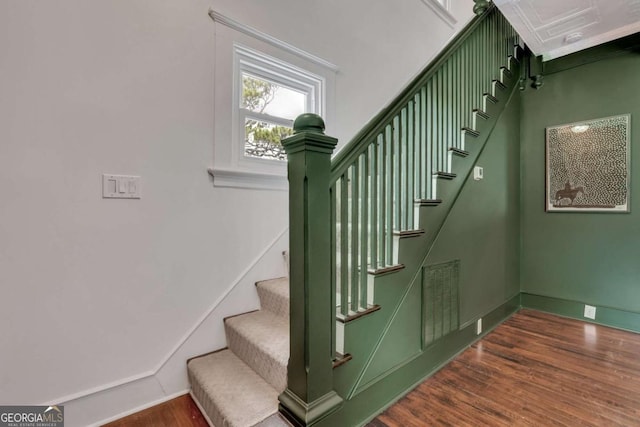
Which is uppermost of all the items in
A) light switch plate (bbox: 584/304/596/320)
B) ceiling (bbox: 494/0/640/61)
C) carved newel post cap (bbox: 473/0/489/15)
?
carved newel post cap (bbox: 473/0/489/15)

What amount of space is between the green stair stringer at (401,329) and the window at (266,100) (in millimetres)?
1227

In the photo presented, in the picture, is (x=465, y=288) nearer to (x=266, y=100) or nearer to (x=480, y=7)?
(x=266, y=100)

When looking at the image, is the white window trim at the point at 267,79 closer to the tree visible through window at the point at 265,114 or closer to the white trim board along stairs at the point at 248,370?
the tree visible through window at the point at 265,114

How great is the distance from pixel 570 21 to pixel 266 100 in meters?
2.41

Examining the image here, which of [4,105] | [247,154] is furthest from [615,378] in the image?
[4,105]

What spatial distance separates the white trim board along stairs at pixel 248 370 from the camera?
1.36 m

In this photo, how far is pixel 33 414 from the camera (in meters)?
1.36

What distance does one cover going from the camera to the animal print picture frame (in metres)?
2.69

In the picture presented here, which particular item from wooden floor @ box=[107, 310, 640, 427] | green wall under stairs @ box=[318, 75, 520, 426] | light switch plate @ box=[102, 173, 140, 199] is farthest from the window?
wooden floor @ box=[107, 310, 640, 427]

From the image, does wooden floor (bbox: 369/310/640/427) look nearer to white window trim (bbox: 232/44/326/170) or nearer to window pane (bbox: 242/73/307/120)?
white window trim (bbox: 232/44/326/170)

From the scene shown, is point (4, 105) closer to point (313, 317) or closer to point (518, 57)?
point (313, 317)

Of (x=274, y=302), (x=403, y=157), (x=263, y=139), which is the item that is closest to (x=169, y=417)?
(x=274, y=302)

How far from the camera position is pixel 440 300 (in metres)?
1.99

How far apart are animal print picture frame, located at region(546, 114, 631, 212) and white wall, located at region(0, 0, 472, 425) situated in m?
3.01
